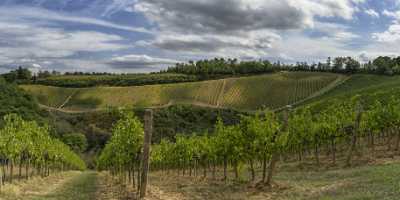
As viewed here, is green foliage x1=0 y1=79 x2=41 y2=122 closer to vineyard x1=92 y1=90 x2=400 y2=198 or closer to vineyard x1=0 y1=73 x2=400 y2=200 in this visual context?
vineyard x1=0 y1=73 x2=400 y2=200

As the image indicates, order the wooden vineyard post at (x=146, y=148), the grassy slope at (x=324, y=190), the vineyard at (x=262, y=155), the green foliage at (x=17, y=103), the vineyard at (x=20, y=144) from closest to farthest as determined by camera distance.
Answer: the grassy slope at (x=324, y=190)
the wooden vineyard post at (x=146, y=148)
the vineyard at (x=262, y=155)
the vineyard at (x=20, y=144)
the green foliage at (x=17, y=103)

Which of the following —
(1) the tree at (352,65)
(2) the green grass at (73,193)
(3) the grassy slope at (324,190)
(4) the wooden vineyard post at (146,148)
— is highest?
(1) the tree at (352,65)

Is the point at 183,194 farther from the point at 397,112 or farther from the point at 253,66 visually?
the point at 253,66

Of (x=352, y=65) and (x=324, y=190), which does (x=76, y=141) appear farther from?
(x=324, y=190)

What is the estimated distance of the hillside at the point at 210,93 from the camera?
4835 inches

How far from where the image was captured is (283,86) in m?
130

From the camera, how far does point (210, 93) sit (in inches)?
5212

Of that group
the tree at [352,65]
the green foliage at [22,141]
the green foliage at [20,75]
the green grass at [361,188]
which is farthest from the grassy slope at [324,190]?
the green foliage at [20,75]

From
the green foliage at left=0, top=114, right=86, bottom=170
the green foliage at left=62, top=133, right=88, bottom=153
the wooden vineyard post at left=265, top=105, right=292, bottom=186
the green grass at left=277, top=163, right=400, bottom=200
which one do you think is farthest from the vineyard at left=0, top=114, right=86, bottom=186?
the green foliage at left=62, top=133, right=88, bottom=153

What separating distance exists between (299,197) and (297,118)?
2069 cm

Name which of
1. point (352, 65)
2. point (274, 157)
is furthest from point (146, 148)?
point (352, 65)

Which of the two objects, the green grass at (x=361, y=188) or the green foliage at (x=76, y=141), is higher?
the green grass at (x=361, y=188)

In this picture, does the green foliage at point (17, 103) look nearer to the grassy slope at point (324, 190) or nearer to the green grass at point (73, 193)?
the green grass at point (73, 193)

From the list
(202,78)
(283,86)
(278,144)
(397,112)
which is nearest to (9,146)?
(278,144)
